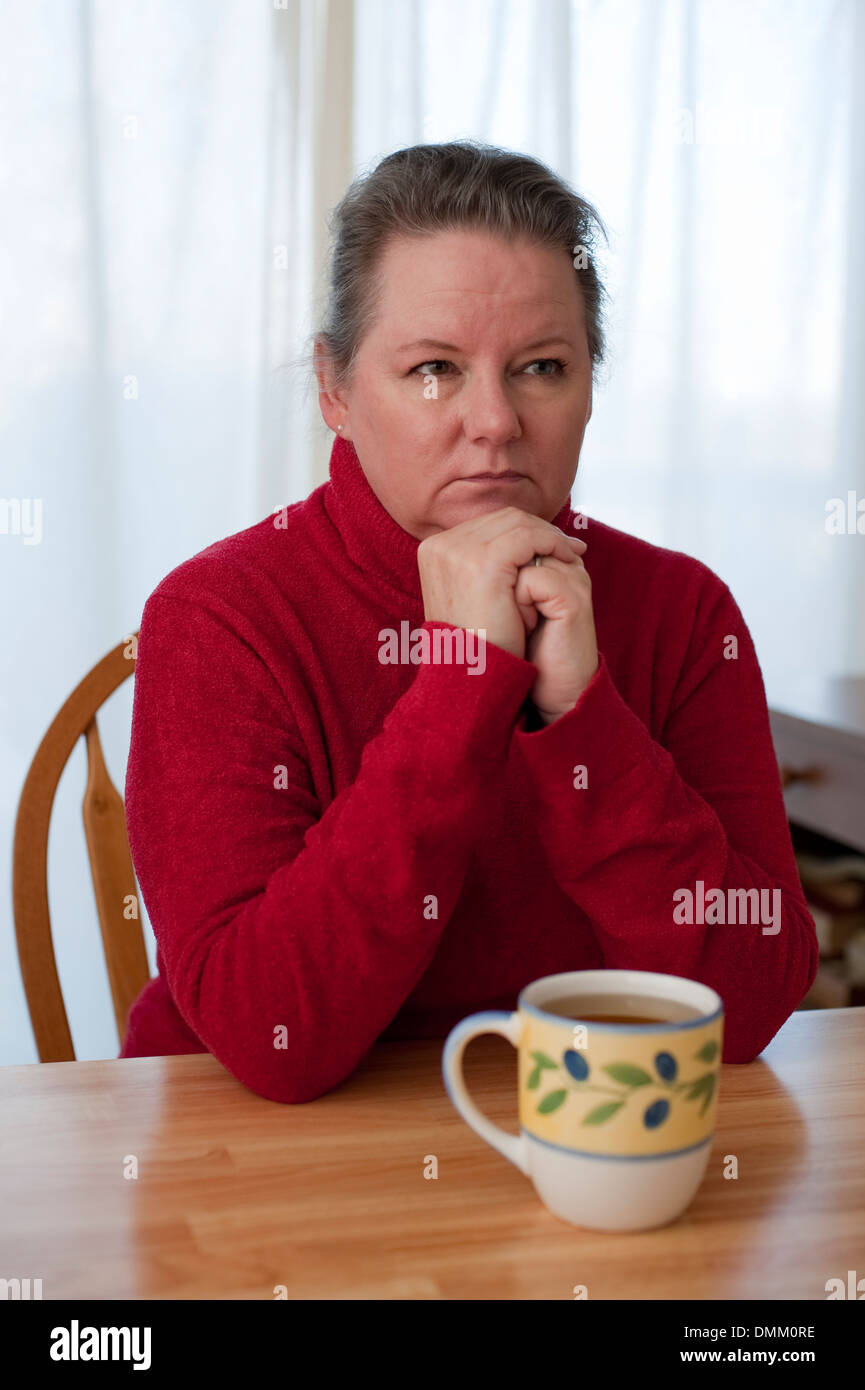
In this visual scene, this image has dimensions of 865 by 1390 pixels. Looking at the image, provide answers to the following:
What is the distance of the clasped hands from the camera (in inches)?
36.6

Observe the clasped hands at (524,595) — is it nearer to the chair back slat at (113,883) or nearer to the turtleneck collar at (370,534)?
the turtleneck collar at (370,534)

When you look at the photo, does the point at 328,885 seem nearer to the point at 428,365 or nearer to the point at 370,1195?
the point at 370,1195

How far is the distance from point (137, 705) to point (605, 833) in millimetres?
351

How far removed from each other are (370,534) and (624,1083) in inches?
23.3

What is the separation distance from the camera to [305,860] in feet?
2.89

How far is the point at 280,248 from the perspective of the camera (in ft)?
7.08

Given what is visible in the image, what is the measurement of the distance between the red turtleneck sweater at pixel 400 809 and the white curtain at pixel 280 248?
1.00m

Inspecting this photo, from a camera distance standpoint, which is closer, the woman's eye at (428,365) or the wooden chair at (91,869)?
the woman's eye at (428,365)

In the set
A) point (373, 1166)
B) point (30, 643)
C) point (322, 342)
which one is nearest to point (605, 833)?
point (373, 1166)

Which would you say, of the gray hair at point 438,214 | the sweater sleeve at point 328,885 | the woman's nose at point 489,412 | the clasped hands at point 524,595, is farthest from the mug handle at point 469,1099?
the gray hair at point 438,214

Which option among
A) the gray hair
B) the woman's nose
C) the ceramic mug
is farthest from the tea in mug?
the gray hair

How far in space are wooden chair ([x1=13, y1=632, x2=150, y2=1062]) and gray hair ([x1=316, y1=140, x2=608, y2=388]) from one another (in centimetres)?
37

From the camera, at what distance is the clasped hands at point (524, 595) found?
3.05 ft

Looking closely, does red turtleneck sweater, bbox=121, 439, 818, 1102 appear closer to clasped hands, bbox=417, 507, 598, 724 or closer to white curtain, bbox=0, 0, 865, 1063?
clasped hands, bbox=417, 507, 598, 724
